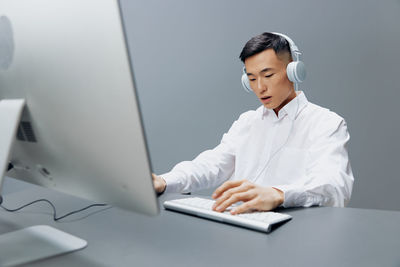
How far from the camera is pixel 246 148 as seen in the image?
1.63 metres

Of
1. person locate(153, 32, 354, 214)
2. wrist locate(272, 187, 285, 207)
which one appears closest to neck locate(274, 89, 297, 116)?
person locate(153, 32, 354, 214)

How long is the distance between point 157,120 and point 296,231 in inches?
69.5

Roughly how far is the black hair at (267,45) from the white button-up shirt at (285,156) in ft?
0.74

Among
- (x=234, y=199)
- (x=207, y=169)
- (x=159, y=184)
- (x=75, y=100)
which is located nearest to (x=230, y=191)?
(x=234, y=199)

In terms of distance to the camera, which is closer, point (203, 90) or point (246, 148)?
point (246, 148)

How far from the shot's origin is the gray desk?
60 cm

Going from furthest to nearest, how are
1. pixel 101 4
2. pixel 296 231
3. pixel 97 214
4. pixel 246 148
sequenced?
pixel 246 148 < pixel 97 214 < pixel 296 231 < pixel 101 4

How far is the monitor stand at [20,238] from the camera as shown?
0.59m

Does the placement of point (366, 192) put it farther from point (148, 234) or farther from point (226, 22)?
point (148, 234)

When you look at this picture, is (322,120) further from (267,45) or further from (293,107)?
(267,45)

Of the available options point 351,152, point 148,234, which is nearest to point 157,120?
point 351,152

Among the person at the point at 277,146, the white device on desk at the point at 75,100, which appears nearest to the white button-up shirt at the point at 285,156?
the person at the point at 277,146

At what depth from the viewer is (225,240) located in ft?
2.27

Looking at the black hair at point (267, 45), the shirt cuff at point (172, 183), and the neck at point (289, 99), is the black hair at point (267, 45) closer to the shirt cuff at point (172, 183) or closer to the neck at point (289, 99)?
the neck at point (289, 99)
